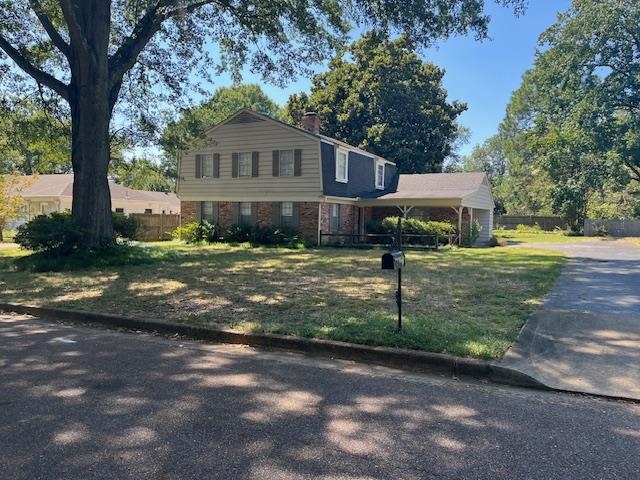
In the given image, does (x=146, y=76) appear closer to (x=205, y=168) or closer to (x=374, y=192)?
(x=205, y=168)

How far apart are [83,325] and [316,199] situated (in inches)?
604

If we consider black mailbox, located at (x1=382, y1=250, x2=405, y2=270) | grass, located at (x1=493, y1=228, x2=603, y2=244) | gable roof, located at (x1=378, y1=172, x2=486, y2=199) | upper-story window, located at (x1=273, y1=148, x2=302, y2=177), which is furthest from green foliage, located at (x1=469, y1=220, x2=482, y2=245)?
black mailbox, located at (x1=382, y1=250, x2=405, y2=270)

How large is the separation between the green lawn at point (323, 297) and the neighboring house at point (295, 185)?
8775mm

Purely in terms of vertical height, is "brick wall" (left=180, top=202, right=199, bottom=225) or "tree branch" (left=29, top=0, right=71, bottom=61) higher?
"tree branch" (left=29, top=0, right=71, bottom=61)

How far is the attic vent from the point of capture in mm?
23019

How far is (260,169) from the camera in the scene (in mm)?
23188

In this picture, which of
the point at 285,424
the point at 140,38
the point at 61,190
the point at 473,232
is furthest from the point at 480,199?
the point at 61,190

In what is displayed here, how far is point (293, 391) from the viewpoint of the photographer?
4.39 m

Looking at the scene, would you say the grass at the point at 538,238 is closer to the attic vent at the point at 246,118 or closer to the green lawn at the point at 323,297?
the attic vent at the point at 246,118

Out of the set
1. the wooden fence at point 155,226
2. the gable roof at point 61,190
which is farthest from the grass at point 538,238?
the gable roof at point 61,190

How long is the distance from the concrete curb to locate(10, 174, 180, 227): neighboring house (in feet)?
89.7

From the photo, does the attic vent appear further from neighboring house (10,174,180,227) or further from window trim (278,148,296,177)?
neighboring house (10,174,180,227)

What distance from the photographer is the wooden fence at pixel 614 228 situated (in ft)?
127

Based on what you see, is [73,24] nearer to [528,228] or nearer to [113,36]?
[113,36]
